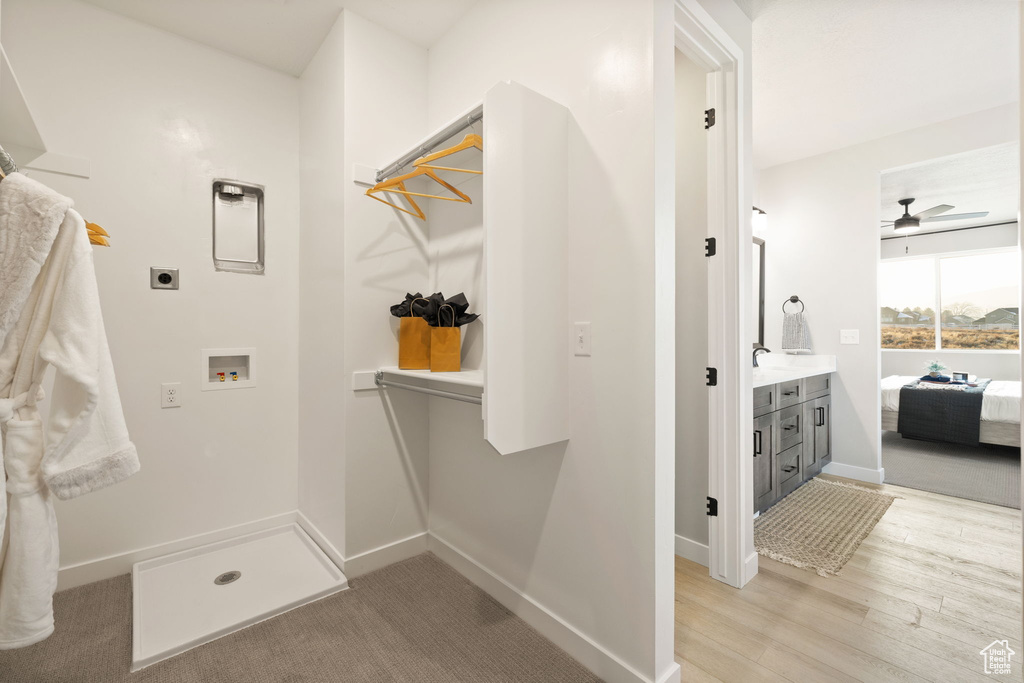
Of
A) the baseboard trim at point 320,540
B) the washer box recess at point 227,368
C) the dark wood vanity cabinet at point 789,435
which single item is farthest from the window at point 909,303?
the washer box recess at point 227,368

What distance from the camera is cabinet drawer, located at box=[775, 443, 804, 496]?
285cm

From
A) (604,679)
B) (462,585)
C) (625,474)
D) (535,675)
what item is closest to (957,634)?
(604,679)

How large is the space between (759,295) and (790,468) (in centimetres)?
164

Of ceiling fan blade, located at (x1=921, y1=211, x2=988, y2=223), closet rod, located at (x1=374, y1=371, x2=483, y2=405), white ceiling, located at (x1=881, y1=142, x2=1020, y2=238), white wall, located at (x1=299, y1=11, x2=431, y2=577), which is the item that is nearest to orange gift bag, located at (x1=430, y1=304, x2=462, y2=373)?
closet rod, located at (x1=374, y1=371, x2=483, y2=405)

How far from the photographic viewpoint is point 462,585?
77.9 inches

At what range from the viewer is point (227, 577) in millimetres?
2002

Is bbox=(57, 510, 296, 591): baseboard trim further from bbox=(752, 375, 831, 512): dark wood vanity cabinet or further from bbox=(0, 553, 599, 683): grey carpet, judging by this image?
bbox=(752, 375, 831, 512): dark wood vanity cabinet

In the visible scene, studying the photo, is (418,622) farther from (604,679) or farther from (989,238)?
(989,238)

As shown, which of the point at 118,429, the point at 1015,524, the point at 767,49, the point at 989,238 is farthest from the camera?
the point at 989,238

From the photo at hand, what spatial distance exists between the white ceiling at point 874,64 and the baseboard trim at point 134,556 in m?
3.52

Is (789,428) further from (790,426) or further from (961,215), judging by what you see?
(961,215)

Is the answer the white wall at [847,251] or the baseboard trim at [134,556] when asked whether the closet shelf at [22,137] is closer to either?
the baseboard trim at [134,556]

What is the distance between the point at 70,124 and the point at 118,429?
1784mm

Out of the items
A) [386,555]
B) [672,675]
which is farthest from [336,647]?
[672,675]
